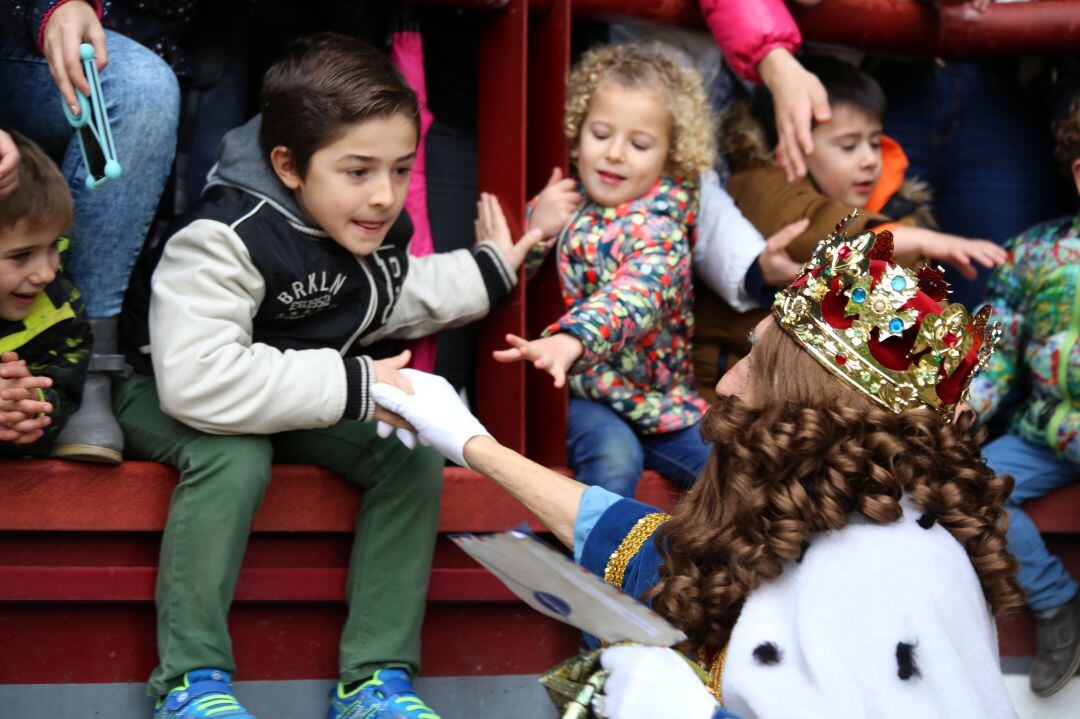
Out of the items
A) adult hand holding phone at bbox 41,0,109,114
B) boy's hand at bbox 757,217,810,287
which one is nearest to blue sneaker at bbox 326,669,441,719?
adult hand holding phone at bbox 41,0,109,114

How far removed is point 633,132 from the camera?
123 inches

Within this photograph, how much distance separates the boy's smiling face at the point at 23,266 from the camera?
2.37m

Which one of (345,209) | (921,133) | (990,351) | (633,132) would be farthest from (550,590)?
(921,133)

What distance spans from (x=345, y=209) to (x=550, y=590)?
1.19 m

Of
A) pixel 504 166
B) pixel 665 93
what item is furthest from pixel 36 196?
pixel 665 93

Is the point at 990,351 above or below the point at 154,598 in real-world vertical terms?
above

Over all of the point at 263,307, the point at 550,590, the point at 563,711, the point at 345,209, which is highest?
the point at 345,209

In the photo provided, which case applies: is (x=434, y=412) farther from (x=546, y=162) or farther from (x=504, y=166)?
(x=546, y=162)

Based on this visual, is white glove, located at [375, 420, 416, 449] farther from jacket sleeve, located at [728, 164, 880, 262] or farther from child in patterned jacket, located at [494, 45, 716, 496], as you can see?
jacket sleeve, located at [728, 164, 880, 262]

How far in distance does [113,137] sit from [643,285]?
3.67 feet

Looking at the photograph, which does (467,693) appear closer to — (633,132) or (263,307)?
(263,307)

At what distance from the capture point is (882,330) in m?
1.85

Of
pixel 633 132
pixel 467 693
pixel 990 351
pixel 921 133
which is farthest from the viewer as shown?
pixel 921 133

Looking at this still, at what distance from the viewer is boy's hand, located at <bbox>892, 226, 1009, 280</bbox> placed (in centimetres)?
298
